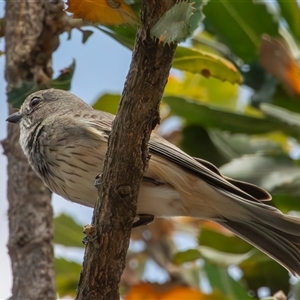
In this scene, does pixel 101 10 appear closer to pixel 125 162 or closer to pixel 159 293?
pixel 125 162

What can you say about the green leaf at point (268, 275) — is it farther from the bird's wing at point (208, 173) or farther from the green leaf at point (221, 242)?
the bird's wing at point (208, 173)

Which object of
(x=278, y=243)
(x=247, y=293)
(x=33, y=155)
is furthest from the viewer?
(x=247, y=293)

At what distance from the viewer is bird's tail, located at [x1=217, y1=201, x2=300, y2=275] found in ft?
10.9

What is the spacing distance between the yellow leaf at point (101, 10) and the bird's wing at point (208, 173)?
68 cm

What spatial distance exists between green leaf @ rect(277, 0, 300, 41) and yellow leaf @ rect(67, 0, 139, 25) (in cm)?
216

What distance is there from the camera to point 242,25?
4930mm

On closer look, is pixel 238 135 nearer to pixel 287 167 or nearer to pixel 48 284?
pixel 287 167

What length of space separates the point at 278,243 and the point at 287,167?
101cm

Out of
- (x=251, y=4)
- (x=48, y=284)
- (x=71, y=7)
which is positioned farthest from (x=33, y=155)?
(x=251, y=4)

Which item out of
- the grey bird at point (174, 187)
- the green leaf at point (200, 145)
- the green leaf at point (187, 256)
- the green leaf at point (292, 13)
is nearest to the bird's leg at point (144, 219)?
the grey bird at point (174, 187)

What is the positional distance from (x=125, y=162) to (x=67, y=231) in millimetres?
2338

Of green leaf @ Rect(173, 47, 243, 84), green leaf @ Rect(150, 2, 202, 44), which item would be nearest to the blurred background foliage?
green leaf @ Rect(173, 47, 243, 84)

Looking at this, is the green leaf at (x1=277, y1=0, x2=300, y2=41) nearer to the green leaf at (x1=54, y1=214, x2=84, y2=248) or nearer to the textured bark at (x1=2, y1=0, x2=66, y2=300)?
the textured bark at (x1=2, y1=0, x2=66, y2=300)

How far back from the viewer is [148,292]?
3.95 metres
